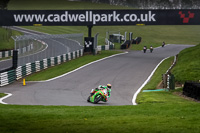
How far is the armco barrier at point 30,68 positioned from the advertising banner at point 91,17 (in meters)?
4.24

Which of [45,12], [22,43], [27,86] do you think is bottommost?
[27,86]

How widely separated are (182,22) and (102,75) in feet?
49.3

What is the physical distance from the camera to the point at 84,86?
1064 inches

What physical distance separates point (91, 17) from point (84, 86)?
1880 cm

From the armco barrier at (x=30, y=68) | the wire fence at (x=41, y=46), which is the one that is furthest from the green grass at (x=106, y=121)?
the wire fence at (x=41, y=46)

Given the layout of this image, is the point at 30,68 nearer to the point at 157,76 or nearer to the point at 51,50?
the point at 51,50

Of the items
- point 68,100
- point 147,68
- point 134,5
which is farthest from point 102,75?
point 134,5

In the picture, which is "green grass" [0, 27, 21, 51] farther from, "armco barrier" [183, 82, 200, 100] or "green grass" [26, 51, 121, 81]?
"armco barrier" [183, 82, 200, 100]

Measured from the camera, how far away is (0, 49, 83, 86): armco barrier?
2845cm

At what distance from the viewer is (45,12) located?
1752 inches

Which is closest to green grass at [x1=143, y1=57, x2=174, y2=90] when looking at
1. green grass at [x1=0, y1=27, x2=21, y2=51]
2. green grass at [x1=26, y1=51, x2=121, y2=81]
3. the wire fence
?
green grass at [x1=26, y1=51, x2=121, y2=81]

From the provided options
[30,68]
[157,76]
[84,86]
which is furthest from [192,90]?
[30,68]

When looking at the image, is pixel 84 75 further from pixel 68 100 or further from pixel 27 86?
pixel 68 100

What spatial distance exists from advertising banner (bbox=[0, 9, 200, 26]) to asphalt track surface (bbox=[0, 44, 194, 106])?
5.92 m
